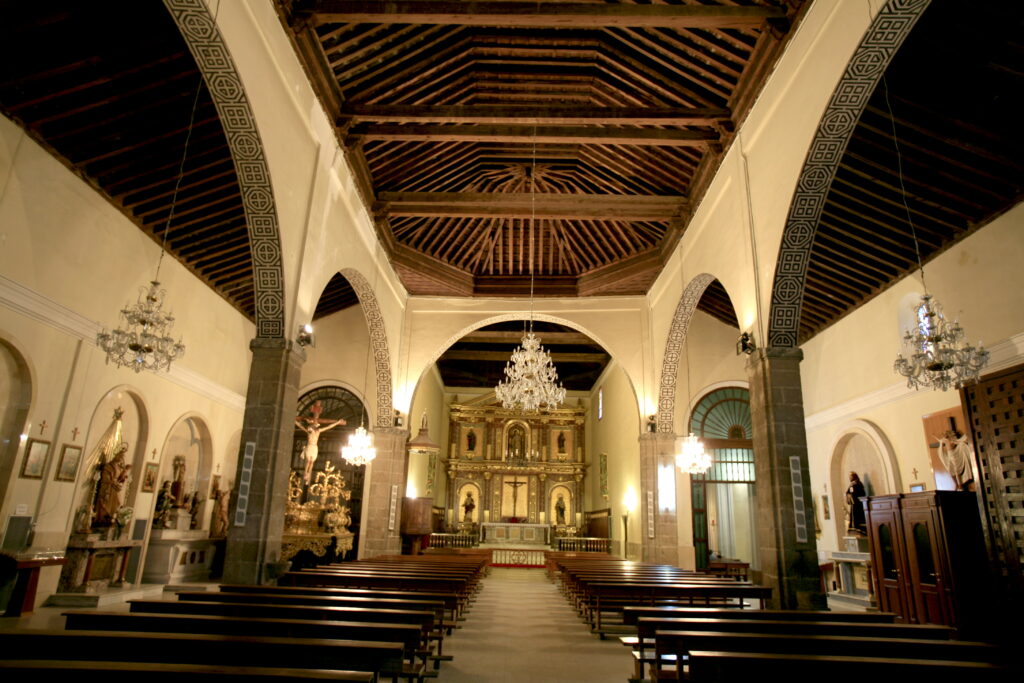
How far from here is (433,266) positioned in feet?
44.6

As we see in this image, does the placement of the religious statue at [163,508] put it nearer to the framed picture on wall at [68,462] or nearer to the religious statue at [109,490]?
the religious statue at [109,490]

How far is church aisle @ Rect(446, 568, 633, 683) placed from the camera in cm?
521

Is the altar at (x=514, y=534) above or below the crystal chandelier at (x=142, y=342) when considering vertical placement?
below

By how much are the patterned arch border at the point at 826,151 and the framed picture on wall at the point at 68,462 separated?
9.25m

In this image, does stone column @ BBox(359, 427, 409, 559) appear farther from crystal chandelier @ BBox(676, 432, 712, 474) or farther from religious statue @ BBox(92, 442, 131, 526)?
crystal chandelier @ BBox(676, 432, 712, 474)

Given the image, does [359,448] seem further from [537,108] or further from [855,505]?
[855,505]

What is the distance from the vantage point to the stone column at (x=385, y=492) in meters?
13.1

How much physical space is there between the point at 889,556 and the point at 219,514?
Answer: 1219cm

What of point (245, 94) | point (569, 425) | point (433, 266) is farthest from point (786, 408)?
point (569, 425)

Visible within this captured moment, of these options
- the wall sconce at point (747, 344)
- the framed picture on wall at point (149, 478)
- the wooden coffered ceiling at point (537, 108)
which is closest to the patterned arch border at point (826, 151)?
the wall sconce at point (747, 344)

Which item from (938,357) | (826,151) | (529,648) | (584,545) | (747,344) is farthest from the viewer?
(584,545)

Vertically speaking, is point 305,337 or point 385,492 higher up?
point 305,337

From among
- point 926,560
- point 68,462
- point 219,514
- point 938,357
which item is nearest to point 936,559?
point 926,560

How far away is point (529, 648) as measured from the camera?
629cm
